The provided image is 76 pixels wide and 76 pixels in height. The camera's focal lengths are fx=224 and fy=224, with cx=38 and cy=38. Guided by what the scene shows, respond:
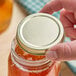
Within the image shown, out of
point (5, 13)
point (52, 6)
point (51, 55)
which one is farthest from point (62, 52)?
point (5, 13)

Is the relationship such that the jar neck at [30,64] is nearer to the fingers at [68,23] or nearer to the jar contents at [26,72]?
the jar contents at [26,72]

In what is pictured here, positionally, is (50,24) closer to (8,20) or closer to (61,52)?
(61,52)

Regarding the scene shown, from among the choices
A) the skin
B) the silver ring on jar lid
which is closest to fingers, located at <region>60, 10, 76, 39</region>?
the skin

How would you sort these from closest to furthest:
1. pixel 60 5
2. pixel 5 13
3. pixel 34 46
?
pixel 34 46
pixel 60 5
pixel 5 13

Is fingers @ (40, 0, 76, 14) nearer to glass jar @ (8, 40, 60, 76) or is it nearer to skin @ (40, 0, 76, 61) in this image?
skin @ (40, 0, 76, 61)

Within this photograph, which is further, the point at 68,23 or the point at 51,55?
the point at 68,23

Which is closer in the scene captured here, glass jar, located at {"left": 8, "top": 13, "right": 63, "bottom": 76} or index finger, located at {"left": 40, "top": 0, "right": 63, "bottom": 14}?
glass jar, located at {"left": 8, "top": 13, "right": 63, "bottom": 76}

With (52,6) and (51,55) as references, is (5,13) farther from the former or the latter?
(51,55)

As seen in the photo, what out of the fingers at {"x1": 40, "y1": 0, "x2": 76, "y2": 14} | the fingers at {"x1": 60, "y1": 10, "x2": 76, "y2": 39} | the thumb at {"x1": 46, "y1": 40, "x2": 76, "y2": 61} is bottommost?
the fingers at {"x1": 60, "y1": 10, "x2": 76, "y2": 39}
